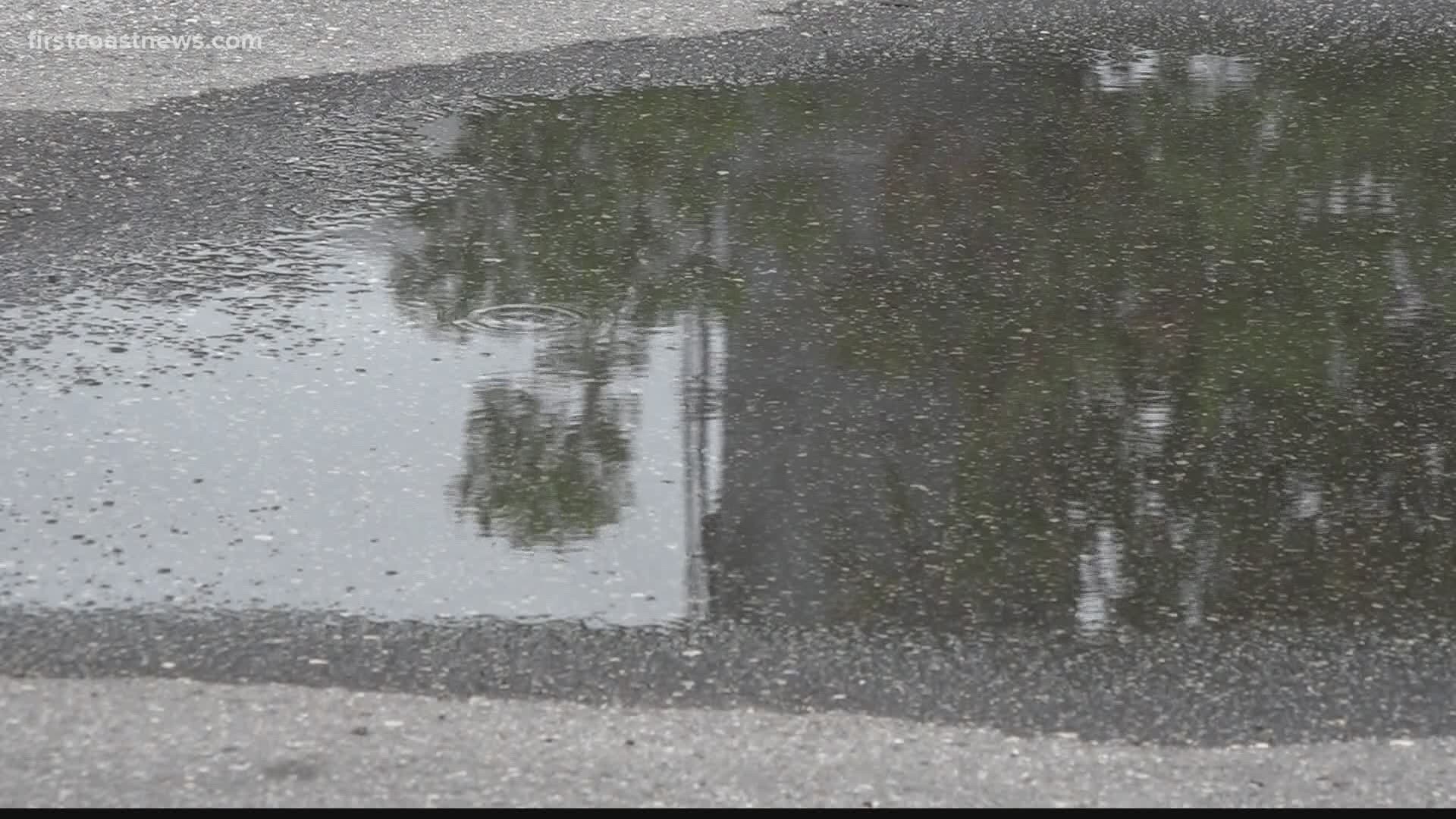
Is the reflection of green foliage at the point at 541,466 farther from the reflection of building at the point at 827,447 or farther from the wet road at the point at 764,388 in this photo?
the reflection of building at the point at 827,447

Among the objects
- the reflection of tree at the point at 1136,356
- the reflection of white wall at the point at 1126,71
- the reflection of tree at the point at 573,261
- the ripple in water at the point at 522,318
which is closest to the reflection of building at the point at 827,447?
the reflection of tree at the point at 1136,356

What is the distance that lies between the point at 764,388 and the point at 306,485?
142 cm

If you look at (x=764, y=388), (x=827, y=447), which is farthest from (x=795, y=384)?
(x=827, y=447)

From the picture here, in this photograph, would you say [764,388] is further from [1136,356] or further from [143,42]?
[143,42]

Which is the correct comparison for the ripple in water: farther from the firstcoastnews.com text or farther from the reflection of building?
the firstcoastnews.com text

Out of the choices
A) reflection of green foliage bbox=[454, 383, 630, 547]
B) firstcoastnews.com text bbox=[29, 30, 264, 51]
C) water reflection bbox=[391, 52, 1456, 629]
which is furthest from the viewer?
firstcoastnews.com text bbox=[29, 30, 264, 51]

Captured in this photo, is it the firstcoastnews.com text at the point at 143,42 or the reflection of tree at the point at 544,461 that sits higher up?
the firstcoastnews.com text at the point at 143,42

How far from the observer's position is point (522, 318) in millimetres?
6305

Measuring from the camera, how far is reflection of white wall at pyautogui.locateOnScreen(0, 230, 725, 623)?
15.3 ft

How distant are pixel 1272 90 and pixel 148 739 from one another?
625cm

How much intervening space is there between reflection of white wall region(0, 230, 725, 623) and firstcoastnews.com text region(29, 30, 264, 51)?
293cm

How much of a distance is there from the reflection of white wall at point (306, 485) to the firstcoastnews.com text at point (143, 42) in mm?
2926

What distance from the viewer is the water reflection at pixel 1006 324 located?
16.0 ft

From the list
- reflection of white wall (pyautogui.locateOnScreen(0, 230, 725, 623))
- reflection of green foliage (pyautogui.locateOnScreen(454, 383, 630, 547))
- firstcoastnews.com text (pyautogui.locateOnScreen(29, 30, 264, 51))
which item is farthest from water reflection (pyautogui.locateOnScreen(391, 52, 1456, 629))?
firstcoastnews.com text (pyautogui.locateOnScreen(29, 30, 264, 51))
